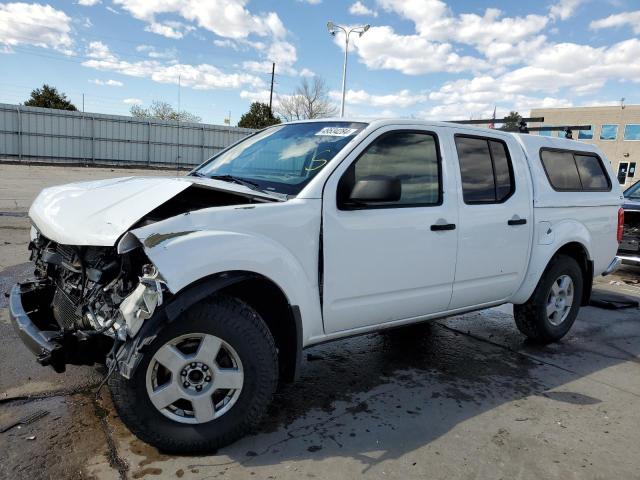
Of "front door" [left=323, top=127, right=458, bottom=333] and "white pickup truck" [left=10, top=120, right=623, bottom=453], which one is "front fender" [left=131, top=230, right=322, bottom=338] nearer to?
"white pickup truck" [left=10, top=120, right=623, bottom=453]

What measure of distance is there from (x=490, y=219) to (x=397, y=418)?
5.48ft

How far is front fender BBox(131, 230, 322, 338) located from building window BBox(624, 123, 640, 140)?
183ft

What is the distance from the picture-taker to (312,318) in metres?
3.08

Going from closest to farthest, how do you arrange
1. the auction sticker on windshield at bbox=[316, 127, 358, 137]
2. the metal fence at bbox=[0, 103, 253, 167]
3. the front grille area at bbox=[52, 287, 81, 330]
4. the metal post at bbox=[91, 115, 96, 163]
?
the front grille area at bbox=[52, 287, 81, 330] → the auction sticker on windshield at bbox=[316, 127, 358, 137] → the metal fence at bbox=[0, 103, 253, 167] → the metal post at bbox=[91, 115, 96, 163]

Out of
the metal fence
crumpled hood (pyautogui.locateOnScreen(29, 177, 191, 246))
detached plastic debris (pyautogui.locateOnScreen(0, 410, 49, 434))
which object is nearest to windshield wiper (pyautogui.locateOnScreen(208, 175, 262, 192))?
crumpled hood (pyautogui.locateOnScreen(29, 177, 191, 246))

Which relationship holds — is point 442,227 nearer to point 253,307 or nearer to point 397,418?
point 397,418

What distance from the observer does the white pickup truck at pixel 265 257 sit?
2564 millimetres

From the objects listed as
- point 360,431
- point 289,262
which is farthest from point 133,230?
point 360,431

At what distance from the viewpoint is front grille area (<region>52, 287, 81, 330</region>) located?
2.88 meters

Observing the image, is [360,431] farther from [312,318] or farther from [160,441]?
[160,441]

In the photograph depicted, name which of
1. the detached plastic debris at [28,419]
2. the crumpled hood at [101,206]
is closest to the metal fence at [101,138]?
the crumpled hood at [101,206]

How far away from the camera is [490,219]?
3.96 metres

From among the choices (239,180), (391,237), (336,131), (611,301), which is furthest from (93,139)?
(391,237)

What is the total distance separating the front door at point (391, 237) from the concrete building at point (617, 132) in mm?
50012
